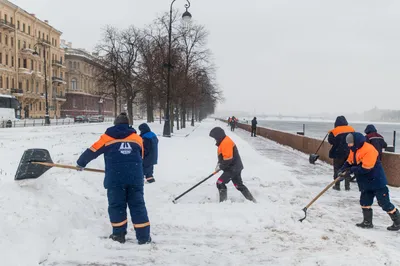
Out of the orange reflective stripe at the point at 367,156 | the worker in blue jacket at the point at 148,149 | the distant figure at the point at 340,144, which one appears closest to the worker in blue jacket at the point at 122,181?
the worker in blue jacket at the point at 148,149

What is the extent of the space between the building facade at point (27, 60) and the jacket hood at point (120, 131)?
4755 centimetres

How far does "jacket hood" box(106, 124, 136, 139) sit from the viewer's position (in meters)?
4.88

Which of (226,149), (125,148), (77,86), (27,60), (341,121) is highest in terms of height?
(27,60)

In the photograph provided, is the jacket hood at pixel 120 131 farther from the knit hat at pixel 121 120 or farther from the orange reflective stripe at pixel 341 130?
the orange reflective stripe at pixel 341 130

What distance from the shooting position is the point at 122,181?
479cm

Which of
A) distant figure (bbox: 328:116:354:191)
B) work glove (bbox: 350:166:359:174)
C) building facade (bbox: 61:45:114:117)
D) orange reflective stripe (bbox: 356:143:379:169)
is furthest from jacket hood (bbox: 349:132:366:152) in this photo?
building facade (bbox: 61:45:114:117)

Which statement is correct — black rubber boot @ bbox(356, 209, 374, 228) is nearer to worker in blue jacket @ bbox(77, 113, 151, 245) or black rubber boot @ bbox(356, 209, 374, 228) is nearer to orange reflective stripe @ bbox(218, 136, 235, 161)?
orange reflective stripe @ bbox(218, 136, 235, 161)

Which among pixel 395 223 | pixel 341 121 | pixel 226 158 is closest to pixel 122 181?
pixel 226 158

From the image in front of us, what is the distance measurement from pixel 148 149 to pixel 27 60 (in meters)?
58.7

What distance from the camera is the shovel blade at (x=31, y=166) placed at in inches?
201

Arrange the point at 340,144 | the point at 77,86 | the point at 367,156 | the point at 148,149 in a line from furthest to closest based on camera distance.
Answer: the point at 77,86
the point at 340,144
the point at 148,149
the point at 367,156

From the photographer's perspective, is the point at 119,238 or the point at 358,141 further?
the point at 358,141

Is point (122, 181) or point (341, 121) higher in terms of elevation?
point (341, 121)

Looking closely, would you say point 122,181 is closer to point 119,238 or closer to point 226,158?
point 119,238
